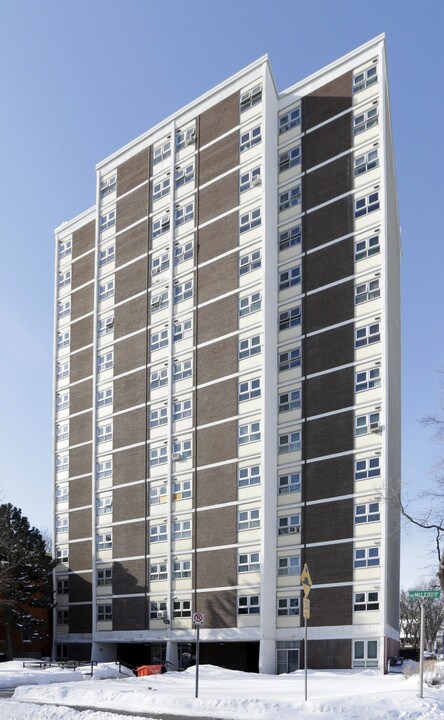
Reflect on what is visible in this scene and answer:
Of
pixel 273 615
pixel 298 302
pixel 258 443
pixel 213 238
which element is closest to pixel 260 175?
pixel 213 238

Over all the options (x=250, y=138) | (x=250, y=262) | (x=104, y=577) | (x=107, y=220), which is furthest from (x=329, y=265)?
(x=104, y=577)

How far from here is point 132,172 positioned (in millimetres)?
66188

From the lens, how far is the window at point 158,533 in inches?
2223

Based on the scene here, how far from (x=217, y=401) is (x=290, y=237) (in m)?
11.8

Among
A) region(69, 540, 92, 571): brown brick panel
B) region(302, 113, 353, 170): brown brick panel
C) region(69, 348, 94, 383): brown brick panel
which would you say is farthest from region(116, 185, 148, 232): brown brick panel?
region(69, 540, 92, 571): brown brick panel

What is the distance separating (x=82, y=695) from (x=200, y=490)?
27.0 metres

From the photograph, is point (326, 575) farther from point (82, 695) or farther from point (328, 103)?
Result: point (328, 103)

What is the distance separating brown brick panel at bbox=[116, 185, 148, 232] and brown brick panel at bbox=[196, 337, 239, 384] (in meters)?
14.1

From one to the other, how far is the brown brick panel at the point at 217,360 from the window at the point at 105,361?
976cm

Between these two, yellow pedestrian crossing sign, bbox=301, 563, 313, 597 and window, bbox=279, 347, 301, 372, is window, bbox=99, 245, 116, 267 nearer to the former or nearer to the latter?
window, bbox=279, 347, 301, 372

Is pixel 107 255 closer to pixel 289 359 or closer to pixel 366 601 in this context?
pixel 289 359

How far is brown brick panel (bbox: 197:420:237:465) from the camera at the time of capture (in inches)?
2090

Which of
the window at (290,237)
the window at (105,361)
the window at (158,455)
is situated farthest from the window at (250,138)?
the window at (158,455)

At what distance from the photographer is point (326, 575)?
4812cm
